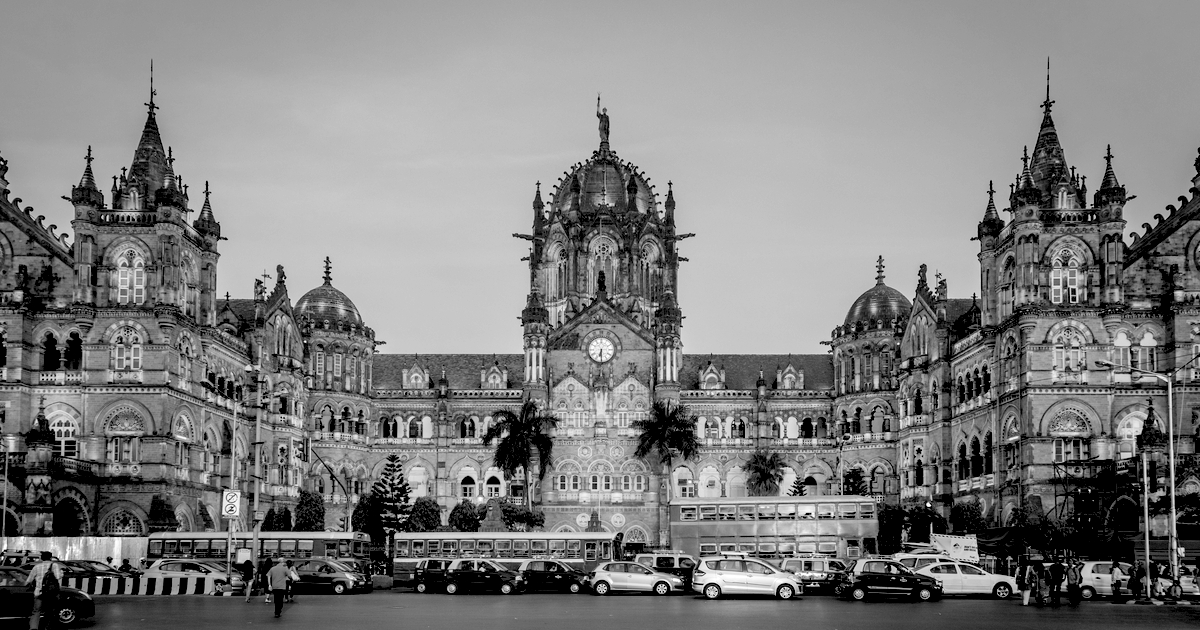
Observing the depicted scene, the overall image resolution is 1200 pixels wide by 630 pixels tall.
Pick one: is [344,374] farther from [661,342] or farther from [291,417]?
[661,342]

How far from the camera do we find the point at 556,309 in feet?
431

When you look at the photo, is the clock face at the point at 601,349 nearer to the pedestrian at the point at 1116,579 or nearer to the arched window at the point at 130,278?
the arched window at the point at 130,278

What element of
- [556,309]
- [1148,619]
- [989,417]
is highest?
[556,309]

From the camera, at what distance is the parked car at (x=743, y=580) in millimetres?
59656

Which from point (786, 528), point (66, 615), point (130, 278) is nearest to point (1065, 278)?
point (786, 528)

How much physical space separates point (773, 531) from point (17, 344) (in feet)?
145

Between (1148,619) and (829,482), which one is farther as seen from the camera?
(829,482)

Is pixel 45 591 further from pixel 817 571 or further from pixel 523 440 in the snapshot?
pixel 523 440

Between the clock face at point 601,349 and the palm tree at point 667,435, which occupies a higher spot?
the clock face at point 601,349

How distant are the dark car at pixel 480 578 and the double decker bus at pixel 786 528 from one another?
47.8 feet

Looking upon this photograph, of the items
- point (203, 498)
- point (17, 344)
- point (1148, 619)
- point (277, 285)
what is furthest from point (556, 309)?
point (1148, 619)

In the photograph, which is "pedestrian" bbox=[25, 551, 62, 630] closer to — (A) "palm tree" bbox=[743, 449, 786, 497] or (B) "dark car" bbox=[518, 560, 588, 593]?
(B) "dark car" bbox=[518, 560, 588, 593]

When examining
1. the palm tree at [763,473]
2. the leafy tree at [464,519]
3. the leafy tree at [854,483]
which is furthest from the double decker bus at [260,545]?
the leafy tree at [854,483]

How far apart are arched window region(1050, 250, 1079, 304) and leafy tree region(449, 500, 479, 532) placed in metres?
41.5
